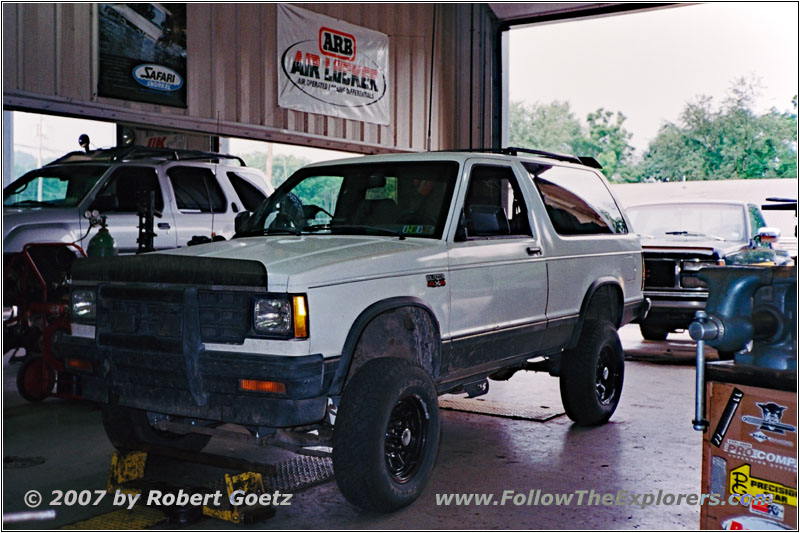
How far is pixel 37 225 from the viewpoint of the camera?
336 inches

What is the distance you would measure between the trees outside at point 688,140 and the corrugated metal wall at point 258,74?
36.0ft

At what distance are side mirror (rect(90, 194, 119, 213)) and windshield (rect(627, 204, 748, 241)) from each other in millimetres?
6337

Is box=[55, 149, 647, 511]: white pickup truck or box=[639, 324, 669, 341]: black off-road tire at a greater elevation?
box=[55, 149, 647, 511]: white pickup truck

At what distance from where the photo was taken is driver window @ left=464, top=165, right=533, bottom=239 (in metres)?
5.00

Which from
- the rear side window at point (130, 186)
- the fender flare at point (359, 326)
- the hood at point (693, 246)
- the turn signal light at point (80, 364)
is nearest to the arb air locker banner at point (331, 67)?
the rear side window at point (130, 186)

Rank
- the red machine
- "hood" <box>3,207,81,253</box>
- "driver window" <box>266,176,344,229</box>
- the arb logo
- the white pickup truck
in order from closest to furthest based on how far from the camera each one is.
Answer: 1. the white pickup truck
2. "driver window" <box>266,176,344,229</box>
3. the red machine
4. "hood" <box>3,207,81,253</box>
5. the arb logo

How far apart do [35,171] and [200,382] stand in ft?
21.6

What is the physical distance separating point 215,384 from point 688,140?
28.3 m

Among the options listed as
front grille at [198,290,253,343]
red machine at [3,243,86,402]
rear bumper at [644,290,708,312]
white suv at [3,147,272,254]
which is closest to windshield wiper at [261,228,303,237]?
front grille at [198,290,253,343]

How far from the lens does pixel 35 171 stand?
373 inches

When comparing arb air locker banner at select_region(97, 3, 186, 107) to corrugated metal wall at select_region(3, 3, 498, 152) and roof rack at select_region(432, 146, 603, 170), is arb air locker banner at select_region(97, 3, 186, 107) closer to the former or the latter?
corrugated metal wall at select_region(3, 3, 498, 152)

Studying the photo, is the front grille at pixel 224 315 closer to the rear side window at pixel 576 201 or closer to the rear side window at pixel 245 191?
the rear side window at pixel 576 201

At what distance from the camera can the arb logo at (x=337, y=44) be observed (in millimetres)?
12625

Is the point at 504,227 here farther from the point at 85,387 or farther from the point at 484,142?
the point at 484,142
